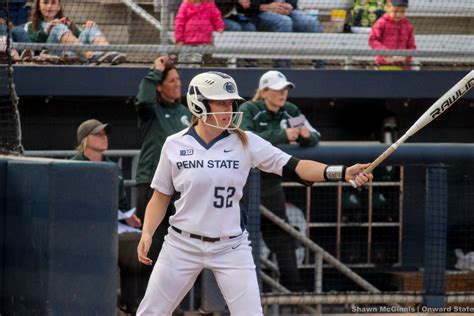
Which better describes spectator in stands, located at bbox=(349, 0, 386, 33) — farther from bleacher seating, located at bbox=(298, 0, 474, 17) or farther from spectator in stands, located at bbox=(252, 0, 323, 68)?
spectator in stands, located at bbox=(252, 0, 323, 68)

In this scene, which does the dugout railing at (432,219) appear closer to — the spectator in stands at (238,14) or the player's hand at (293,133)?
the player's hand at (293,133)

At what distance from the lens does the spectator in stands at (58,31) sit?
9594 mm

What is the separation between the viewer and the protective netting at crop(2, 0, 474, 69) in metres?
9.71

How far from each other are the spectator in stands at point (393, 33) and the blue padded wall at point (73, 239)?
4.24m

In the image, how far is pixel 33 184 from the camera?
282 inches

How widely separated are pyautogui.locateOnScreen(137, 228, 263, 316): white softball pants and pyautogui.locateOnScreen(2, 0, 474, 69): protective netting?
12.7 feet

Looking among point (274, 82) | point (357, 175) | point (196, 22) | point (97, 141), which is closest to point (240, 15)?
point (196, 22)

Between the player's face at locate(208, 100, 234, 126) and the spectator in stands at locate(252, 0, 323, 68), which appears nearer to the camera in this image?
the player's face at locate(208, 100, 234, 126)

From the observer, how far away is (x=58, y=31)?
9.60m

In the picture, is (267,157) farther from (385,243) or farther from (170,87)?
(385,243)

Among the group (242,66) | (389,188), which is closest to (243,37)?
(242,66)

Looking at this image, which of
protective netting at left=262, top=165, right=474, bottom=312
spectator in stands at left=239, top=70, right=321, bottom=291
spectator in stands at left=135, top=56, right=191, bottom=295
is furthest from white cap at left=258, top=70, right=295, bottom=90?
protective netting at left=262, top=165, right=474, bottom=312

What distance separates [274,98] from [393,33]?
2.48 metres

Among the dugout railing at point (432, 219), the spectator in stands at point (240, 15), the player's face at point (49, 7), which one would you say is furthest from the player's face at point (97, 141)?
the spectator in stands at point (240, 15)
